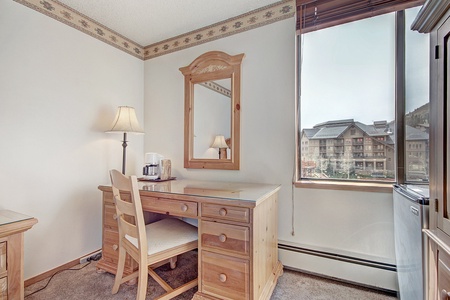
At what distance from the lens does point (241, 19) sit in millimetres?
2039

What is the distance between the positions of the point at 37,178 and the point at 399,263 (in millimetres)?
2659

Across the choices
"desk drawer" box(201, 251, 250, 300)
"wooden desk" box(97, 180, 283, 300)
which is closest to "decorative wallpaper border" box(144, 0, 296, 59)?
"wooden desk" box(97, 180, 283, 300)

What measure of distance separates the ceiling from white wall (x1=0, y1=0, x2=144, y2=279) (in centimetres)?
25

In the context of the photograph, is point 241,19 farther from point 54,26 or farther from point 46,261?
point 46,261

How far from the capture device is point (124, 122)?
2039mm

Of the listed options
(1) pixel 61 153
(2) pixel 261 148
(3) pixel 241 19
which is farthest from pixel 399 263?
(1) pixel 61 153

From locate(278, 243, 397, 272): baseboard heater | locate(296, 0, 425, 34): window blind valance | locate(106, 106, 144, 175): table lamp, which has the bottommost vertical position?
locate(278, 243, 397, 272): baseboard heater

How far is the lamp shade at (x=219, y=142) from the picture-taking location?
2.09 metres

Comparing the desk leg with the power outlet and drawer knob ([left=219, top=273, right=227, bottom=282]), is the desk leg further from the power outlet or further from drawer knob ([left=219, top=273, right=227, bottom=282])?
drawer knob ([left=219, top=273, right=227, bottom=282])

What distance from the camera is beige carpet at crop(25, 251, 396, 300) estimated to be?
1498 mm

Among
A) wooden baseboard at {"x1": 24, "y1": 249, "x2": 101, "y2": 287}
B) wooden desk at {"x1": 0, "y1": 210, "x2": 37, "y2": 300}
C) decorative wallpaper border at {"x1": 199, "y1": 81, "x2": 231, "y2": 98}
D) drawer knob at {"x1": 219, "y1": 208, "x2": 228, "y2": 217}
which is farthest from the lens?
decorative wallpaper border at {"x1": 199, "y1": 81, "x2": 231, "y2": 98}

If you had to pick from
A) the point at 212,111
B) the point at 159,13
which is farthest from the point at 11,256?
the point at 159,13

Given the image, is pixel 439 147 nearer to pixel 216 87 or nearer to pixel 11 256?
pixel 216 87

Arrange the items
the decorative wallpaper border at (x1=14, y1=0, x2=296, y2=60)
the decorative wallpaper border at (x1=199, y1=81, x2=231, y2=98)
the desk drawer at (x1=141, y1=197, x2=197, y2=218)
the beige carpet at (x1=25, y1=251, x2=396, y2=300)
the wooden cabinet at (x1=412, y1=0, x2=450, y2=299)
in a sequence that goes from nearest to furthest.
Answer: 1. the wooden cabinet at (x1=412, y1=0, x2=450, y2=299)
2. the desk drawer at (x1=141, y1=197, x2=197, y2=218)
3. the beige carpet at (x1=25, y1=251, x2=396, y2=300)
4. the decorative wallpaper border at (x1=14, y1=0, x2=296, y2=60)
5. the decorative wallpaper border at (x1=199, y1=81, x2=231, y2=98)
